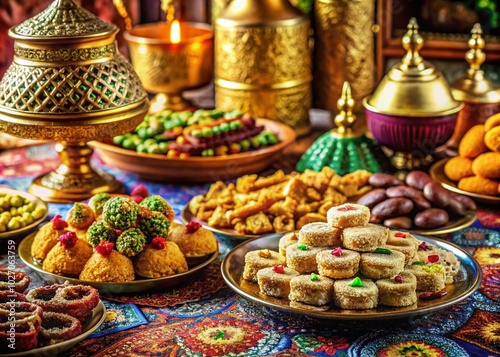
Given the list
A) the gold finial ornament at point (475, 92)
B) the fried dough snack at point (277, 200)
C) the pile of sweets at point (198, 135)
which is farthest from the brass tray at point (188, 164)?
→ the gold finial ornament at point (475, 92)

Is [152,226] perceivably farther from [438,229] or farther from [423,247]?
[438,229]

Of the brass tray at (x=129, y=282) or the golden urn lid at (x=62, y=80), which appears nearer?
the brass tray at (x=129, y=282)

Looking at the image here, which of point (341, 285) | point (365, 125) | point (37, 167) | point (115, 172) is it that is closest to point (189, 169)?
point (115, 172)

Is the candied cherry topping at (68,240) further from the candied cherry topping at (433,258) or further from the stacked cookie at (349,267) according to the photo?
the candied cherry topping at (433,258)

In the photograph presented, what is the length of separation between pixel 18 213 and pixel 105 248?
0.49 m

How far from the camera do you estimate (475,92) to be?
254 centimetres

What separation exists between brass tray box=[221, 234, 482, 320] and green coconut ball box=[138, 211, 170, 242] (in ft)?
0.49

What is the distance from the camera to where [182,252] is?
177 cm

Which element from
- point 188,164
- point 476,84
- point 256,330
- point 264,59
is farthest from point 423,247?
point 264,59

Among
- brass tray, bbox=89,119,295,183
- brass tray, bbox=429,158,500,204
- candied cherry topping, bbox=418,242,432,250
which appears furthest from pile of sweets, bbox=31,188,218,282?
brass tray, bbox=429,158,500,204

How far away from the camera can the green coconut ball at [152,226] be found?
168 centimetres

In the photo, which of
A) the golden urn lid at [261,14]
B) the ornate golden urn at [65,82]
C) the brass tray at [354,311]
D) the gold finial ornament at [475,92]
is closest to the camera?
the brass tray at [354,311]

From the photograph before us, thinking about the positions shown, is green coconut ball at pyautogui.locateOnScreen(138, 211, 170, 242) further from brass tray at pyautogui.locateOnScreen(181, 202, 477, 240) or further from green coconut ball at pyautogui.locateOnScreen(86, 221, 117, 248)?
brass tray at pyautogui.locateOnScreen(181, 202, 477, 240)

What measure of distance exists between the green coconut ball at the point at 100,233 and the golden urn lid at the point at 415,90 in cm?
104
